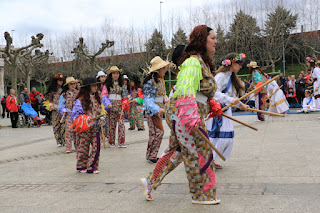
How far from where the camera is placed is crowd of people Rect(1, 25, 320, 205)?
4043 millimetres

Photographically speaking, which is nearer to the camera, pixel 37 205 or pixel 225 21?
pixel 37 205

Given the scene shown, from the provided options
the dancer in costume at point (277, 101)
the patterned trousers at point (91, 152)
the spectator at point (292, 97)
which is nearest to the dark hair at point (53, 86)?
the patterned trousers at point (91, 152)

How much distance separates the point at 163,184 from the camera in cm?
525

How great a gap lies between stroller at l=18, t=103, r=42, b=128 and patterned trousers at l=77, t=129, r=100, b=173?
11.4 meters

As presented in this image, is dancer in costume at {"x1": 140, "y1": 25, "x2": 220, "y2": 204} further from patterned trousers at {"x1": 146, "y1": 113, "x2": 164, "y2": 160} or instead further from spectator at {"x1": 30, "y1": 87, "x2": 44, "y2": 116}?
spectator at {"x1": 30, "y1": 87, "x2": 44, "y2": 116}

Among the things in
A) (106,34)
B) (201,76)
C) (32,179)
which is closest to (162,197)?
(201,76)

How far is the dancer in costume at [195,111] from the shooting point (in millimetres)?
3881

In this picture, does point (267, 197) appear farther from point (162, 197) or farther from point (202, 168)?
point (162, 197)

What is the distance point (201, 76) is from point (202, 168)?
93 cm

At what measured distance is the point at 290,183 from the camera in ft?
16.1

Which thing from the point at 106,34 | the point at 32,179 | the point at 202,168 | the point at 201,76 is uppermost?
the point at 106,34

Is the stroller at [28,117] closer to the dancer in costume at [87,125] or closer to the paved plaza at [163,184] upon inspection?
the paved plaza at [163,184]

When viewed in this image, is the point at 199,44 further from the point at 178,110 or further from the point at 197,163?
the point at 197,163

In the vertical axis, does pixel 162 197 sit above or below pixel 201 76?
below
